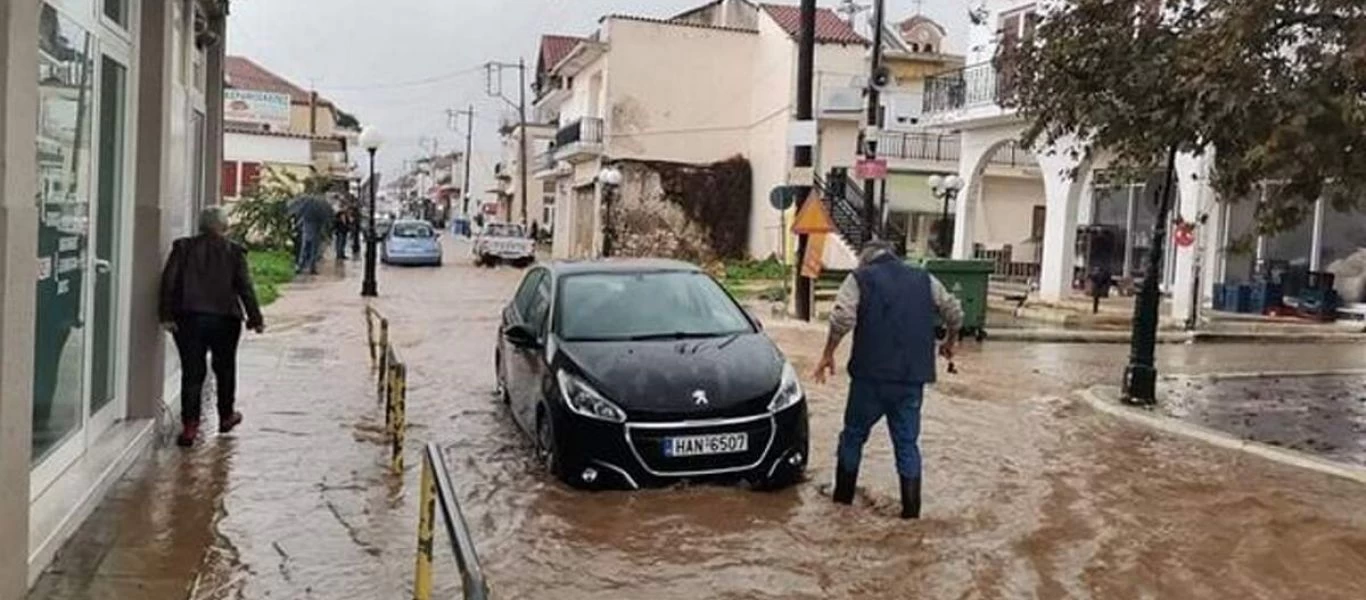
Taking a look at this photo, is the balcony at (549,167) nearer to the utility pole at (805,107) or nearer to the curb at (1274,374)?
the utility pole at (805,107)

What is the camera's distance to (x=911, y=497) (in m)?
7.72

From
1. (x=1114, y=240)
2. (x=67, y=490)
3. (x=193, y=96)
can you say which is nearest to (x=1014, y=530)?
(x=67, y=490)

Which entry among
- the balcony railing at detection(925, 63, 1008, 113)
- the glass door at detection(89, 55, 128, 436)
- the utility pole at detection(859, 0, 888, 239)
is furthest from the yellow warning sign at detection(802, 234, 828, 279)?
the glass door at detection(89, 55, 128, 436)

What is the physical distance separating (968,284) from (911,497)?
40.0ft

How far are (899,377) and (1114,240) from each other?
26303 millimetres

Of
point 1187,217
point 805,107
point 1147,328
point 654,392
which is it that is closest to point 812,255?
point 805,107

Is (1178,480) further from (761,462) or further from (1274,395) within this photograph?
(1274,395)

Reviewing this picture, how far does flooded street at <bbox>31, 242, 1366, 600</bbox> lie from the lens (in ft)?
20.9

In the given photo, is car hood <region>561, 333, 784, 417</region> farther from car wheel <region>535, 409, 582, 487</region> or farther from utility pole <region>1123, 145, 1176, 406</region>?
utility pole <region>1123, 145, 1176, 406</region>

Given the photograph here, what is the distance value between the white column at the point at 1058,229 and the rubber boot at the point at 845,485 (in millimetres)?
19011

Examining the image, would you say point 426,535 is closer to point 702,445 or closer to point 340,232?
point 702,445

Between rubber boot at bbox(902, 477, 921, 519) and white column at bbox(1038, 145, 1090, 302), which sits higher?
white column at bbox(1038, 145, 1090, 302)

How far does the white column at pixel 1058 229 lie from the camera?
84.9 ft

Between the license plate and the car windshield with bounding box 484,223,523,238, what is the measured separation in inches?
1409
